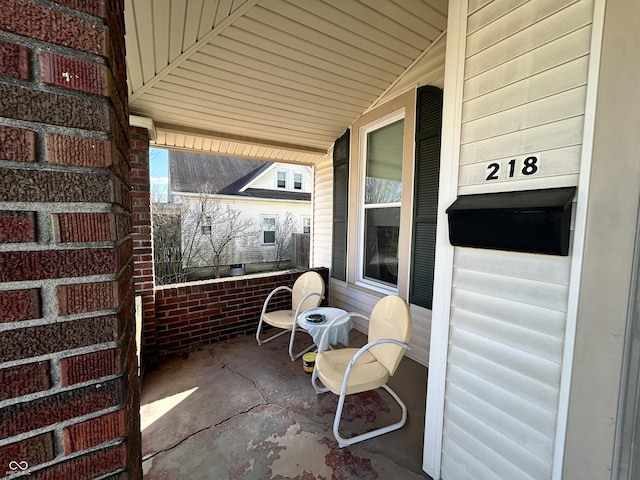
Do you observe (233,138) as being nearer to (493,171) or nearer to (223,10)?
(223,10)

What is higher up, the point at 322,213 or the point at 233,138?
the point at 233,138

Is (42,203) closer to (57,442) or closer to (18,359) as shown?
(18,359)

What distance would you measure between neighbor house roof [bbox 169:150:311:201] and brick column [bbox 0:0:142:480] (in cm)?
864

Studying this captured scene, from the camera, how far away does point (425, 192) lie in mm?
2812

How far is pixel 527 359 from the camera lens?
4.21 feet

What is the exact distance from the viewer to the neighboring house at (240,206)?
816 centimetres

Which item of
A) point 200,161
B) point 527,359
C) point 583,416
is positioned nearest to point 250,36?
point 527,359

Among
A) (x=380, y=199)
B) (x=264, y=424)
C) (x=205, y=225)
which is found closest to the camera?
(x=264, y=424)

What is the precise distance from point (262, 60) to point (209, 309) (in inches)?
107

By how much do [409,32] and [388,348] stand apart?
2.65 m

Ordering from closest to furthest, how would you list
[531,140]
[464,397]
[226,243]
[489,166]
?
1. [531,140]
2. [489,166]
3. [464,397]
4. [226,243]

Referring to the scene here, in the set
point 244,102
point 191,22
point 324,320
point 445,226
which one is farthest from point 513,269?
point 244,102

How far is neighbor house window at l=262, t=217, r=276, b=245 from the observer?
32.3 ft

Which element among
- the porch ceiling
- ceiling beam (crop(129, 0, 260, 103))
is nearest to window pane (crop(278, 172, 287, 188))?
the porch ceiling
